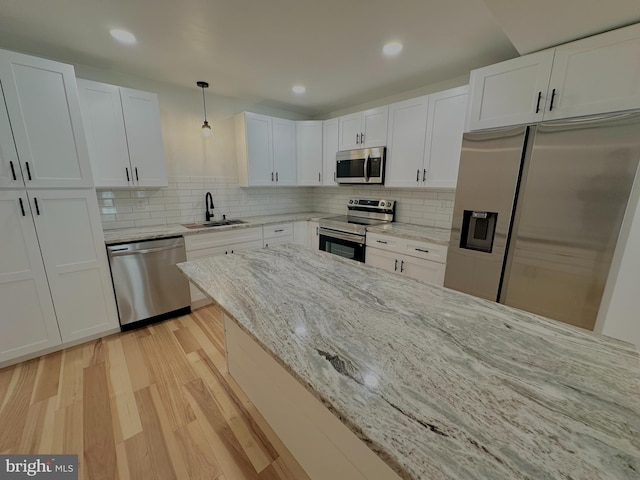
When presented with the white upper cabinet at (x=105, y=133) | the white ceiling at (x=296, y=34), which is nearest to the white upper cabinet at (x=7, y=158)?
the white upper cabinet at (x=105, y=133)

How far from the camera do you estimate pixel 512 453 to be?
1.58 feet

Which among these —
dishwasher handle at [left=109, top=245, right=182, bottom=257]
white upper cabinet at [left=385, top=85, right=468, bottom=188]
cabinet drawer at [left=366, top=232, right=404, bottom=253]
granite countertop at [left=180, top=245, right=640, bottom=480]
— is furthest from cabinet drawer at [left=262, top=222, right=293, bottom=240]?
granite countertop at [left=180, top=245, right=640, bottom=480]

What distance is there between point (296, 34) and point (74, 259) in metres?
2.52

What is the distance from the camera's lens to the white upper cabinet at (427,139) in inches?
94.1

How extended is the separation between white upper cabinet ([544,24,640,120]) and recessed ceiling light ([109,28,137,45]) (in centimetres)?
295

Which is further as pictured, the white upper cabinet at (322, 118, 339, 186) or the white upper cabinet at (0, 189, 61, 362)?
the white upper cabinet at (322, 118, 339, 186)

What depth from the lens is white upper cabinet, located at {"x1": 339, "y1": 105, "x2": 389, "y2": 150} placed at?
293 centimetres

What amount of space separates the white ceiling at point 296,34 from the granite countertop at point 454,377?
1591mm

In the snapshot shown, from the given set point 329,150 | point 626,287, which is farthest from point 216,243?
point 626,287

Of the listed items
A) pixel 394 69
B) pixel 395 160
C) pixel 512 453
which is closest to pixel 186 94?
pixel 394 69

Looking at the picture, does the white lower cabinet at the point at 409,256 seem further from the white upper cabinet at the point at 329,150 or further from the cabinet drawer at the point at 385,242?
the white upper cabinet at the point at 329,150

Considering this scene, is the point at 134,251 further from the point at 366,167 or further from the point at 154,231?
the point at 366,167

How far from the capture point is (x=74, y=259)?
2.12 meters

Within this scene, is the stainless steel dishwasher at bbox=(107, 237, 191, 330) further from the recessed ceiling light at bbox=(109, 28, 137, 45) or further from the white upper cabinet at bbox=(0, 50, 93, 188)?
the recessed ceiling light at bbox=(109, 28, 137, 45)
